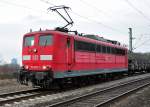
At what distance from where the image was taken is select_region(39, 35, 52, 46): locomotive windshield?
1752cm

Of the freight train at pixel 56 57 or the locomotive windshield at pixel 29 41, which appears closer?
the freight train at pixel 56 57

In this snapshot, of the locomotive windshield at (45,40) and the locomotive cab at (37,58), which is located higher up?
the locomotive windshield at (45,40)

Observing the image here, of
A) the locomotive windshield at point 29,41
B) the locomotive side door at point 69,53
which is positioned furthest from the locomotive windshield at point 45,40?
the locomotive side door at point 69,53

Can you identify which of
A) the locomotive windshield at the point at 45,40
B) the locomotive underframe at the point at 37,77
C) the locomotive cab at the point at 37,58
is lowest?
the locomotive underframe at the point at 37,77

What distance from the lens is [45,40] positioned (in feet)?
58.1

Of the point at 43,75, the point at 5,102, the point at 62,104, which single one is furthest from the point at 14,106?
the point at 43,75

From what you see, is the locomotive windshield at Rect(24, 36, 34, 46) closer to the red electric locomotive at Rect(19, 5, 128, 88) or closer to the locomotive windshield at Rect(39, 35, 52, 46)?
the red electric locomotive at Rect(19, 5, 128, 88)

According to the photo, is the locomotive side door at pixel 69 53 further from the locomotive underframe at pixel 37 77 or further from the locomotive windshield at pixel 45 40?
the locomotive underframe at pixel 37 77

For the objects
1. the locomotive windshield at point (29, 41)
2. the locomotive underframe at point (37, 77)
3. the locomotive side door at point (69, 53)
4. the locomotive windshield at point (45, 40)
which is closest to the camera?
the locomotive underframe at point (37, 77)

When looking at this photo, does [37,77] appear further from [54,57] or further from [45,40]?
[45,40]

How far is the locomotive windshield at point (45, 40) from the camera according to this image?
17516 mm

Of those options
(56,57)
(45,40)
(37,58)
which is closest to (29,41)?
(45,40)

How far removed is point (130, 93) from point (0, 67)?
16.6 meters

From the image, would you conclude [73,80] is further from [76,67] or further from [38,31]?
[38,31]
